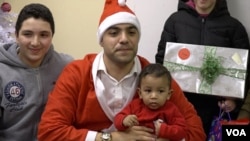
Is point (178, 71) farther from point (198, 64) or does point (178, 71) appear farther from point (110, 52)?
point (110, 52)

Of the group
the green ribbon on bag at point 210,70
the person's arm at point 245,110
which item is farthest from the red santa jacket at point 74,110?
the person's arm at point 245,110

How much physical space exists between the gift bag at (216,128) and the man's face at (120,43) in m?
0.72

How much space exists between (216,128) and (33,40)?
117 cm

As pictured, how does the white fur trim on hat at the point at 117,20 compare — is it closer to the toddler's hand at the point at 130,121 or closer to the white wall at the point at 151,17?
the toddler's hand at the point at 130,121

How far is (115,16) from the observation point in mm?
1657

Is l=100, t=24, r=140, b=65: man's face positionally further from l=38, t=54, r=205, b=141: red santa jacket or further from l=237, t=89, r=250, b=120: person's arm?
l=237, t=89, r=250, b=120: person's arm

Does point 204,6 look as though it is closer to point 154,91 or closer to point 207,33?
point 207,33

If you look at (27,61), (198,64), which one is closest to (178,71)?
(198,64)

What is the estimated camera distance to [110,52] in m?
1.62

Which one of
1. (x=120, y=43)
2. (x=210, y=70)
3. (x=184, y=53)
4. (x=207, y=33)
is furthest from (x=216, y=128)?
(x=120, y=43)

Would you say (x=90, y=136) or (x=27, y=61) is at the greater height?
(x=27, y=61)

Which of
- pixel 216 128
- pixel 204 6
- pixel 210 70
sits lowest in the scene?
pixel 216 128

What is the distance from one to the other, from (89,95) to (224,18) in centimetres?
115

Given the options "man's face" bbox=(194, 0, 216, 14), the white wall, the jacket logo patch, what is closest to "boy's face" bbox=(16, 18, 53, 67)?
the jacket logo patch
